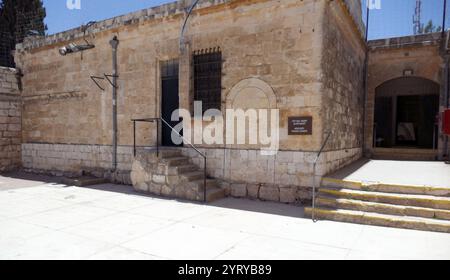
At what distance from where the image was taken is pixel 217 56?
709 cm

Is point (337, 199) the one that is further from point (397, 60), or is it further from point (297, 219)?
point (397, 60)

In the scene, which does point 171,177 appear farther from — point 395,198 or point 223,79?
point 395,198

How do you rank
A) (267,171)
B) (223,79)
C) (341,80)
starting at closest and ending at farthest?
(267,171)
(223,79)
(341,80)

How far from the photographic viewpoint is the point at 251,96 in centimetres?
653

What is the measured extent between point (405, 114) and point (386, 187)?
9.41 metres

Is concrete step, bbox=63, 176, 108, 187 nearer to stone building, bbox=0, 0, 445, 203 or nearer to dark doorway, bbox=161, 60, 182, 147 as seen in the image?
stone building, bbox=0, 0, 445, 203

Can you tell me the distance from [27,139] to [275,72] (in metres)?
9.98

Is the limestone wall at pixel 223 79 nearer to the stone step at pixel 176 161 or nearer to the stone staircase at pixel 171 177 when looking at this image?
the stone staircase at pixel 171 177

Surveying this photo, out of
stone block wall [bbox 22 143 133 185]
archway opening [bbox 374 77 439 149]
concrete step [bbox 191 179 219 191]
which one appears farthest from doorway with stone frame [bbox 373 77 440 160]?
stone block wall [bbox 22 143 133 185]

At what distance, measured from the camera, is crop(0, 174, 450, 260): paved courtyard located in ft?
11.8

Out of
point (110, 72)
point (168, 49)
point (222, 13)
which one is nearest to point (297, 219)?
point (222, 13)

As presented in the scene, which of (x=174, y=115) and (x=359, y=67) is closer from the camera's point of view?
(x=174, y=115)

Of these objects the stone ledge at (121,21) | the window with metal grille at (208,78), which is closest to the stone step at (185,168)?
the window with metal grille at (208,78)

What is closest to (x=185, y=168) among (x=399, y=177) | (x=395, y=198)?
(x=395, y=198)
